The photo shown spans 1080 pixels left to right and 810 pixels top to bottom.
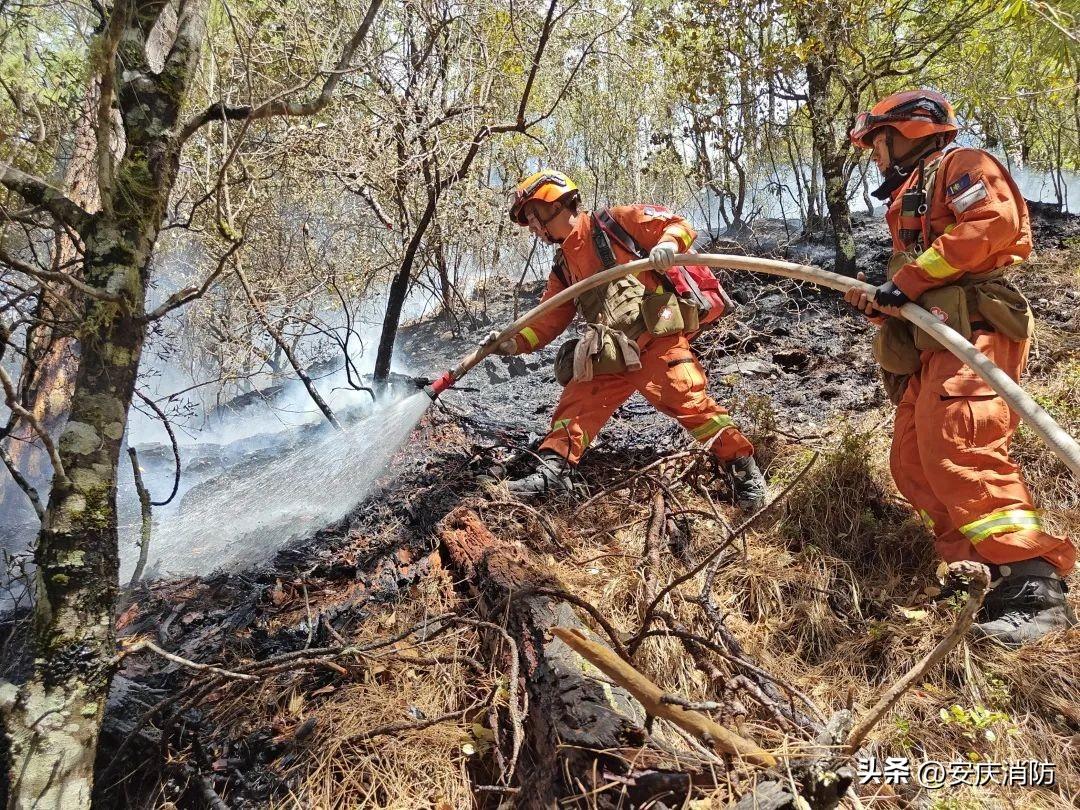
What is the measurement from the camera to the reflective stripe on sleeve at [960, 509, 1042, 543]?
2471 millimetres

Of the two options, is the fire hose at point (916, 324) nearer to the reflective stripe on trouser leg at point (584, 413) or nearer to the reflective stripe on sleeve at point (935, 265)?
the reflective stripe on sleeve at point (935, 265)

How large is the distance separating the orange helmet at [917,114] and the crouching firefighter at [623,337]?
3.87ft

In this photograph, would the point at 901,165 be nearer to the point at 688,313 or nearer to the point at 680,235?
the point at 680,235

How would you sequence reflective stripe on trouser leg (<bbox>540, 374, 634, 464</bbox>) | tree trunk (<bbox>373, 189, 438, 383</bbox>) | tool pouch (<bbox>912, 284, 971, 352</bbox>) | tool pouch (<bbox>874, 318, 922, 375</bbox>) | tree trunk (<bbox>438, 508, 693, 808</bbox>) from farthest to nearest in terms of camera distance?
1. tree trunk (<bbox>373, 189, 438, 383</bbox>)
2. reflective stripe on trouser leg (<bbox>540, 374, 634, 464</bbox>)
3. tool pouch (<bbox>874, 318, 922, 375</bbox>)
4. tool pouch (<bbox>912, 284, 971, 352</bbox>)
5. tree trunk (<bbox>438, 508, 693, 808</bbox>)

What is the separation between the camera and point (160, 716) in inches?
97.4

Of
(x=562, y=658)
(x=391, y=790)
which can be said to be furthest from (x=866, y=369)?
(x=391, y=790)

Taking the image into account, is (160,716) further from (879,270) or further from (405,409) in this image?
(879,270)

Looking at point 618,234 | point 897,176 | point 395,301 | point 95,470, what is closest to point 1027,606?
point 897,176

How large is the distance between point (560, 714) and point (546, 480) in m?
2.10

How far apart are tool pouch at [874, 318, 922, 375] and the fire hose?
0.24 metres

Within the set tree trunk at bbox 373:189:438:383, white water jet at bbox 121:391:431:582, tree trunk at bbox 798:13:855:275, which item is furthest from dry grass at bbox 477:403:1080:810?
tree trunk at bbox 798:13:855:275

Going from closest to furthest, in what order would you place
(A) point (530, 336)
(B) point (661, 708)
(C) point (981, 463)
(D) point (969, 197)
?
(B) point (661, 708) < (C) point (981, 463) < (D) point (969, 197) < (A) point (530, 336)

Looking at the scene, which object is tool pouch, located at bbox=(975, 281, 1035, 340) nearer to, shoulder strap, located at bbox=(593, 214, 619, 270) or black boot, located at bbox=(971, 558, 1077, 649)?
black boot, located at bbox=(971, 558, 1077, 649)

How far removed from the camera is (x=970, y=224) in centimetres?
265
